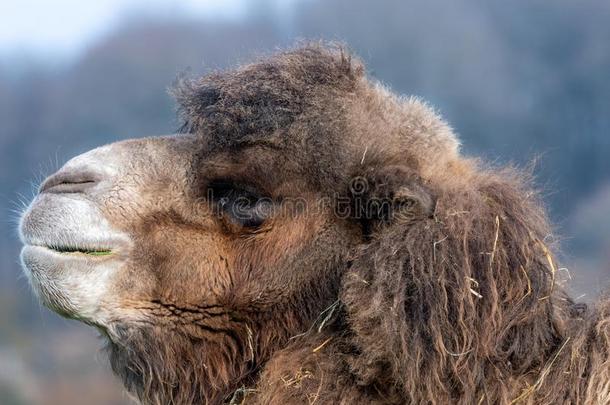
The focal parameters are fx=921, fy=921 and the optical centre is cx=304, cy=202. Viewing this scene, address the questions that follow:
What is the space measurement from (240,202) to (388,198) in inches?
27.0

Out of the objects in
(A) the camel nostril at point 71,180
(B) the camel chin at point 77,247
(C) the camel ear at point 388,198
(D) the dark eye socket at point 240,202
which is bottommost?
(B) the camel chin at point 77,247

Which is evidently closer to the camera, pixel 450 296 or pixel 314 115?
pixel 450 296

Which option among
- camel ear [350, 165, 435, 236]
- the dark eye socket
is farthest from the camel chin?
camel ear [350, 165, 435, 236]

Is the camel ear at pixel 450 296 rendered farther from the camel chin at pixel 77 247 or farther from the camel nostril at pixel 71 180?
the camel nostril at pixel 71 180

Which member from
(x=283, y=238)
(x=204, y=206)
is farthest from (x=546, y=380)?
(x=204, y=206)

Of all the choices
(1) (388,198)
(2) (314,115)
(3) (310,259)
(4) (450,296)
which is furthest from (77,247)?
(4) (450,296)

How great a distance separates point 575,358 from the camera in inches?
142

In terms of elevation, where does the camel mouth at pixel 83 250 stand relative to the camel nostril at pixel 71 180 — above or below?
below

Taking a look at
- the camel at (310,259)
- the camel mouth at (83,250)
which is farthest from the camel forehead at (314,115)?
the camel mouth at (83,250)

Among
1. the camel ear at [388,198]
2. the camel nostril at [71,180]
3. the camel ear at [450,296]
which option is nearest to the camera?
the camel ear at [450,296]

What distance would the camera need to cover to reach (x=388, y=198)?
4027 millimetres

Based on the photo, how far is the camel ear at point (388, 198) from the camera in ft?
12.9

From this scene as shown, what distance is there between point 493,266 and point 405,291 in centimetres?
37

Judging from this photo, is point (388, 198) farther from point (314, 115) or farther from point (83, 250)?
point (83, 250)
